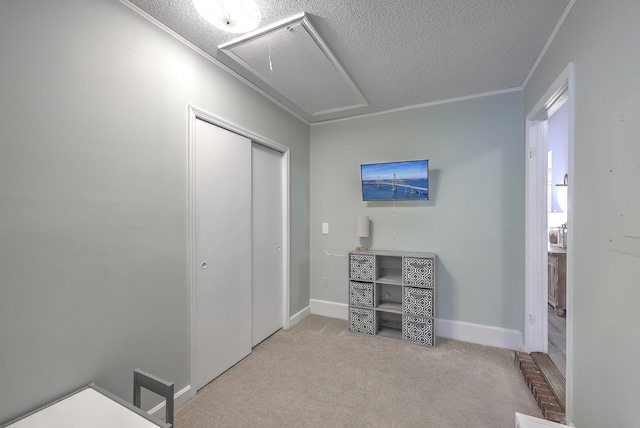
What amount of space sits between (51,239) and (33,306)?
303mm

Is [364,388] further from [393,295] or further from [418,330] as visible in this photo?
[393,295]

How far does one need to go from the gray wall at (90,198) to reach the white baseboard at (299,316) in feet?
4.63

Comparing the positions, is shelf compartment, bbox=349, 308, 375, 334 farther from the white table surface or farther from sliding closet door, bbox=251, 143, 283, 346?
the white table surface

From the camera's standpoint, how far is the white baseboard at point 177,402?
1.66 meters

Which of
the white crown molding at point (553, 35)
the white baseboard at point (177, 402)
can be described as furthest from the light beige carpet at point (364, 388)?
the white crown molding at point (553, 35)

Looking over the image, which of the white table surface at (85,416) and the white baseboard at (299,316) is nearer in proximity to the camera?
the white table surface at (85,416)

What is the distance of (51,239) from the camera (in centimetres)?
122

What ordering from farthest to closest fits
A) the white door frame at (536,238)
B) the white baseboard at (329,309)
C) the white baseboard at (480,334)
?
the white baseboard at (329,309)
the white baseboard at (480,334)
the white door frame at (536,238)

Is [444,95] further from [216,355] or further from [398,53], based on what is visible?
[216,355]

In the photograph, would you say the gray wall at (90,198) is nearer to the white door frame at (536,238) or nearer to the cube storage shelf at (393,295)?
the cube storage shelf at (393,295)

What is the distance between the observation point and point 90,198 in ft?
4.47

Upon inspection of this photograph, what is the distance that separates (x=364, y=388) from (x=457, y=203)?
2.02 meters

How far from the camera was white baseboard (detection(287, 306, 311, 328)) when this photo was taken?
311 cm

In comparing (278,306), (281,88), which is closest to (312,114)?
(281,88)
